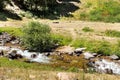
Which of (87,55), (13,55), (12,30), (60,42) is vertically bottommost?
(87,55)

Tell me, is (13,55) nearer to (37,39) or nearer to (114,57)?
(37,39)

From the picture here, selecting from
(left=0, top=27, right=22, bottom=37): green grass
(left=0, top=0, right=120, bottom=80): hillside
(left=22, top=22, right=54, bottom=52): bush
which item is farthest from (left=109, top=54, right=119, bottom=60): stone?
(left=0, top=27, right=22, bottom=37): green grass

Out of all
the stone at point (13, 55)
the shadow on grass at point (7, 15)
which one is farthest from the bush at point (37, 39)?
the shadow on grass at point (7, 15)

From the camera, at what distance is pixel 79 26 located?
72625 mm

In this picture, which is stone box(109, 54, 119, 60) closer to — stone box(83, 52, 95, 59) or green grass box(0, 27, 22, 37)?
stone box(83, 52, 95, 59)

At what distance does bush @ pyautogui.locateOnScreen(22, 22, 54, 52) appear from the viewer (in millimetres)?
58656

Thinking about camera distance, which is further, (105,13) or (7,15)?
(105,13)

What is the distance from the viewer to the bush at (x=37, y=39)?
58.7m

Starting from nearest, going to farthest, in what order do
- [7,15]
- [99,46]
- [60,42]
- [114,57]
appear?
[114,57] < [99,46] < [60,42] < [7,15]

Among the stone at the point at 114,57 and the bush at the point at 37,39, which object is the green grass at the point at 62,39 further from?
the stone at the point at 114,57

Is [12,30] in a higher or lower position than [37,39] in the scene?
higher

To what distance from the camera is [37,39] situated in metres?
58.6

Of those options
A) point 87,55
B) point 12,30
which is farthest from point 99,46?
point 12,30

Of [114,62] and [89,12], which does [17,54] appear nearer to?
[114,62]
